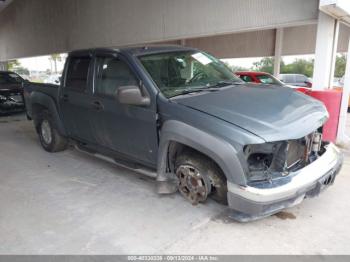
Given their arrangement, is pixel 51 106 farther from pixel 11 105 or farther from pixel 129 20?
pixel 129 20

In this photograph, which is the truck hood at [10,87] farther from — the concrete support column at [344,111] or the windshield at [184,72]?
the concrete support column at [344,111]

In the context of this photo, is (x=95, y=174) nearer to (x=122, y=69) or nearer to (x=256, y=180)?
(x=122, y=69)

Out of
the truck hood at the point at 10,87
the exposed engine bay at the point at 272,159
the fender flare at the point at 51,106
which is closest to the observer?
the exposed engine bay at the point at 272,159

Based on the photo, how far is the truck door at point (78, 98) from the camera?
14.1 ft

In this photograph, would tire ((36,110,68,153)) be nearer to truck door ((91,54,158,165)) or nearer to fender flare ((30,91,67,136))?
fender flare ((30,91,67,136))

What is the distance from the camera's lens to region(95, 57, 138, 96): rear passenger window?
3.70 meters

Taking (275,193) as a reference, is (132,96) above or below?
above

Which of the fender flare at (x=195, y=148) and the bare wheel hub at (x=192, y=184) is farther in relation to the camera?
the bare wheel hub at (x=192, y=184)

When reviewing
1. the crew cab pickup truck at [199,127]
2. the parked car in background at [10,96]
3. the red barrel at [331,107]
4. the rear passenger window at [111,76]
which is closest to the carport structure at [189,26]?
the red barrel at [331,107]

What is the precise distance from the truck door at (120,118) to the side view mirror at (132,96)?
0.11m

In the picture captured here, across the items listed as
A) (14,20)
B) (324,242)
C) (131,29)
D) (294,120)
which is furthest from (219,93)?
(14,20)

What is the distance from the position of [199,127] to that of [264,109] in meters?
0.66

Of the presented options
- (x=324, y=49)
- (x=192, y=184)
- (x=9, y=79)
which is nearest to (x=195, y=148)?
(x=192, y=184)

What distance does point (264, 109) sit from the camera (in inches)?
116
